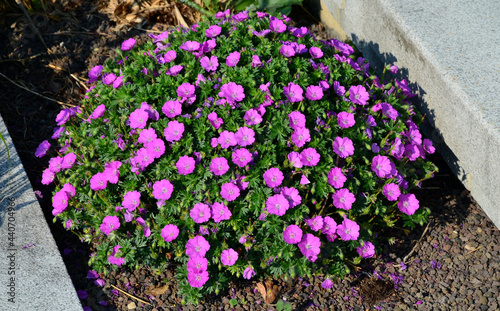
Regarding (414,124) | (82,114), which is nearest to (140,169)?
(82,114)

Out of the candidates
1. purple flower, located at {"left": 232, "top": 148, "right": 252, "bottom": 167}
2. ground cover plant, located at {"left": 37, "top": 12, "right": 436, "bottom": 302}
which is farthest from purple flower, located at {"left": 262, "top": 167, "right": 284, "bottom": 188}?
purple flower, located at {"left": 232, "top": 148, "right": 252, "bottom": 167}

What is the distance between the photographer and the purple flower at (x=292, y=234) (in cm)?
244

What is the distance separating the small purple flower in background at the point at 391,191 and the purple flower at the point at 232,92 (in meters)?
0.81

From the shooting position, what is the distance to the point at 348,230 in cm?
253

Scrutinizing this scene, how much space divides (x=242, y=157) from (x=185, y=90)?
48cm

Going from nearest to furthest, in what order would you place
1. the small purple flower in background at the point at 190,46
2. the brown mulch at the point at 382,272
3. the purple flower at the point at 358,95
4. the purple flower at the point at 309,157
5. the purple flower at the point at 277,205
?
the purple flower at the point at 277,205
the purple flower at the point at 309,157
the brown mulch at the point at 382,272
the purple flower at the point at 358,95
the small purple flower in background at the point at 190,46

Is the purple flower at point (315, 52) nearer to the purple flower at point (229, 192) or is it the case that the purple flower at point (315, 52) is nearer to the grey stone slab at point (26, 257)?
the purple flower at point (229, 192)

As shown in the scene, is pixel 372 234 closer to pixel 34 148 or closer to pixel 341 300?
pixel 341 300

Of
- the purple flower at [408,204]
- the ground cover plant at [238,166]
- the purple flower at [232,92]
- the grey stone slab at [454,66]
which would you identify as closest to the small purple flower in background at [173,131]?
the ground cover plant at [238,166]

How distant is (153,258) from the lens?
2660 millimetres

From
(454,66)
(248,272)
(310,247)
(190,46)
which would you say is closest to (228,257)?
(248,272)

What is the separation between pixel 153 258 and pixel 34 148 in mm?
1307

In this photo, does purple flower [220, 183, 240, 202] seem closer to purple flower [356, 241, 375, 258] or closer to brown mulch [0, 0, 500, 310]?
brown mulch [0, 0, 500, 310]

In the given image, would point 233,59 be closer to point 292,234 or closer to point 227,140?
point 227,140
